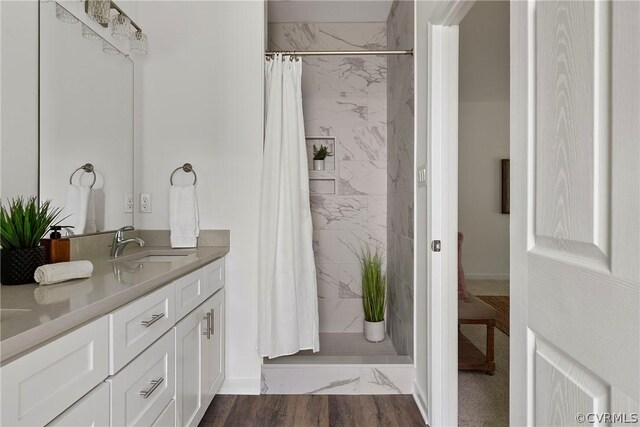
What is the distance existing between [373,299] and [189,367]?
5.35ft

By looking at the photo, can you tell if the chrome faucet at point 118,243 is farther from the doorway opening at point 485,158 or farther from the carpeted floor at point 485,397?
the doorway opening at point 485,158

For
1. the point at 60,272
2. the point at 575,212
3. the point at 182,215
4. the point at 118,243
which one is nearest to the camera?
the point at 575,212

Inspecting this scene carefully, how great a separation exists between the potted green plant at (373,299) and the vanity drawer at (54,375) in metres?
2.11

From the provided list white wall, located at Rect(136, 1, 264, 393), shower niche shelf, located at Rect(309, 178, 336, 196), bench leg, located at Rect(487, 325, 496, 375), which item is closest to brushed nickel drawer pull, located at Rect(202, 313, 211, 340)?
white wall, located at Rect(136, 1, 264, 393)

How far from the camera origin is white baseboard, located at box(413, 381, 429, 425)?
1.92 meters

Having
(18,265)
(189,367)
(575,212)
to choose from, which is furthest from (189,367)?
(575,212)

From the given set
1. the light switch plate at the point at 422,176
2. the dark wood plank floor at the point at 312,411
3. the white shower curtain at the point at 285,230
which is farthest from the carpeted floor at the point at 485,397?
the light switch plate at the point at 422,176

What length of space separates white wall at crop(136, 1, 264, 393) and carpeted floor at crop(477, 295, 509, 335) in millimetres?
2366

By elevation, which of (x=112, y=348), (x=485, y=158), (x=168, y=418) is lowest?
(x=168, y=418)

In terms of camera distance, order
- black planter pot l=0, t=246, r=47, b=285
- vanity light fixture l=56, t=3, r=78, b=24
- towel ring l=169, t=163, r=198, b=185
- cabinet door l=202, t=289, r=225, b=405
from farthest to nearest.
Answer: towel ring l=169, t=163, r=198, b=185 < cabinet door l=202, t=289, r=225, b=405 < vanity light fixture l=56, t=3, r=78, b=24 < black planter pot l=0, t=246, r=47, b=285

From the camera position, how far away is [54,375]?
2.65 ft

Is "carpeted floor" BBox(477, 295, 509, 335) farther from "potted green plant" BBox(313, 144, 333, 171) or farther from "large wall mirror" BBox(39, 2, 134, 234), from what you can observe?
"large wall mirror" BBox(39, 2, 134, 234)

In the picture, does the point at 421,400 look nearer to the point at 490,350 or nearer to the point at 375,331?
the point at 490,350

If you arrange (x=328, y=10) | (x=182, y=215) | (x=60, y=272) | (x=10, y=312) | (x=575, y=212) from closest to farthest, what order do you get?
(x=575, y=212)
(x=10, y=312)
(x=60, y=272)
(x=182, y=215)
(x=328, y=10)
